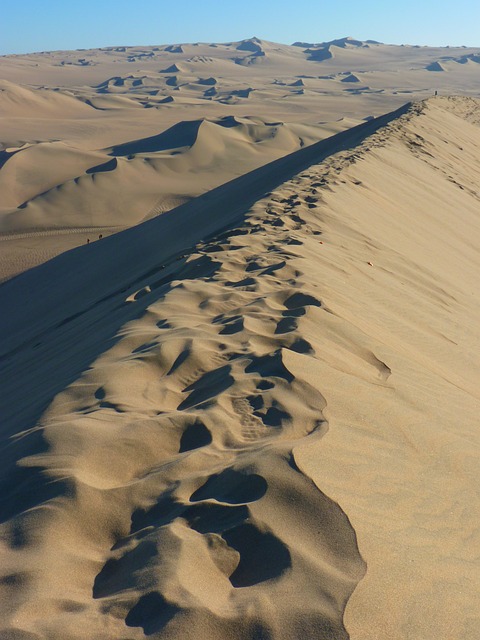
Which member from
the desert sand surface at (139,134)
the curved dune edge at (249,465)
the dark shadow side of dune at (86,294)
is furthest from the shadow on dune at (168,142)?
the curved dune edge at (249,465)

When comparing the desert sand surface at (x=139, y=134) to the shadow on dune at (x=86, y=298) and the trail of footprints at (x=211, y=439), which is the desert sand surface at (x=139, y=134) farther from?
the trail of footprints at (x=211, y=439)

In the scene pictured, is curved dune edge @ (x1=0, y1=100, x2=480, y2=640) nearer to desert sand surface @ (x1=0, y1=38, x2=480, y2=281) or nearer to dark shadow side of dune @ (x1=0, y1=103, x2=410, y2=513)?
dark shadow side of dune @ (x1=0, y1=103, x2=410, y2=513)

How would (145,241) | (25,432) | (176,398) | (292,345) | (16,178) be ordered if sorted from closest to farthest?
(25,432) < (176,398) < (292,345) < (145,241) < (16,178)

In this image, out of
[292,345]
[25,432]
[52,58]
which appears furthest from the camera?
[52,58]

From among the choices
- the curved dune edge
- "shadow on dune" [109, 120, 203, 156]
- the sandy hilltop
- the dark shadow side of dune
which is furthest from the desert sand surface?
the curved dune edge

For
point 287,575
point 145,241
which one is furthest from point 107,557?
point 145,241

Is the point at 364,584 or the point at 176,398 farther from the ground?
the point at 364,584

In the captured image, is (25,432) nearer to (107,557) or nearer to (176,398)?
(176,398)

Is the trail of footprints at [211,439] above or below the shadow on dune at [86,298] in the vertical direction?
above
